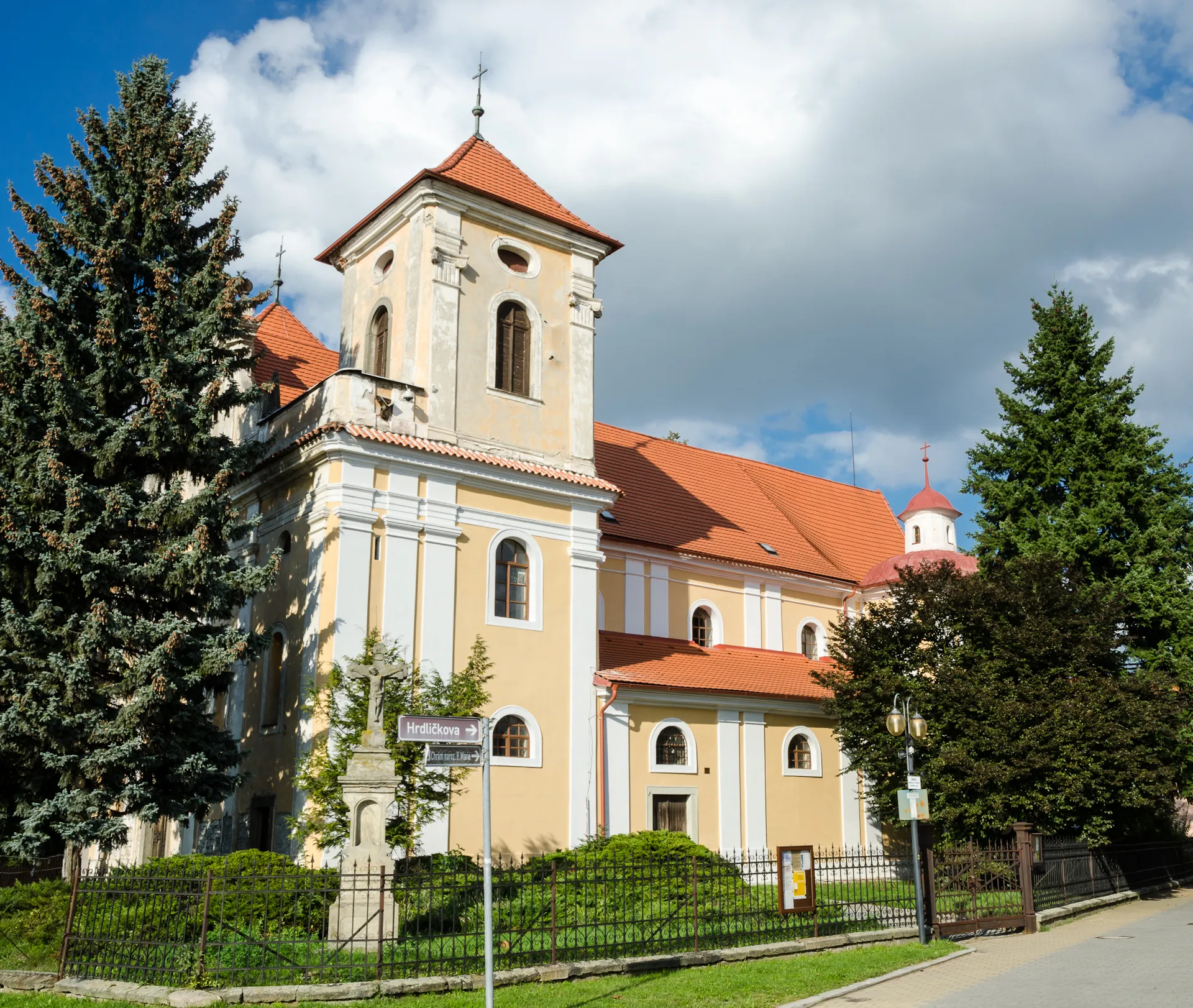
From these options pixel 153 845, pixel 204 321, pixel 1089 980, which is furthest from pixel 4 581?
pixel 1089 980

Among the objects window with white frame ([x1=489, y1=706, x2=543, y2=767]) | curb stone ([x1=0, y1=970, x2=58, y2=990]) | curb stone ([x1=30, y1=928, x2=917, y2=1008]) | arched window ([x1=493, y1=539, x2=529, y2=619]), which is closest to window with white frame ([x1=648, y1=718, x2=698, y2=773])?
window with white frame ([x1=489, y1=706, x2=543, y2=767])

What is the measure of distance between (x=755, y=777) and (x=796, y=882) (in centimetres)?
971

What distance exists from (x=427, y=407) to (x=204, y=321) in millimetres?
4448

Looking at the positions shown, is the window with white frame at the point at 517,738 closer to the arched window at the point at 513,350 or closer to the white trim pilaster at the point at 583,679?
the white trim pilaster at the point at 583,679

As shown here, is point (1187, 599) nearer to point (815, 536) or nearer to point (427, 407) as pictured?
point (815, 536)

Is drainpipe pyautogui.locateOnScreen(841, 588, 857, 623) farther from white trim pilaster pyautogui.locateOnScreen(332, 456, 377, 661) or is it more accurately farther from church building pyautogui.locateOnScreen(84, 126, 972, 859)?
white trim pilaster pyautogui.locateOnScreen(332, 456, 377, 661)

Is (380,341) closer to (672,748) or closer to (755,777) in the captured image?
(672,748)

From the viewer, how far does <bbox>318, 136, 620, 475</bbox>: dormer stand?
21.3m

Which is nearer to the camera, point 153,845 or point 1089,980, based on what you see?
point 1089,980

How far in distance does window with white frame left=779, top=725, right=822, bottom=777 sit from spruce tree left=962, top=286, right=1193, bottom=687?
6.03 m

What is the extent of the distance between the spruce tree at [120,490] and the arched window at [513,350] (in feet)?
17.1

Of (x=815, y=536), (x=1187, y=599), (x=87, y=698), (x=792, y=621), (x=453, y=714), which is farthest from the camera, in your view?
(x=815, y=536)

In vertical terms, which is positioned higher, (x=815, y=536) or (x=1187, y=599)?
(x=815, y=536)

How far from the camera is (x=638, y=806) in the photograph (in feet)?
71.9
